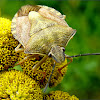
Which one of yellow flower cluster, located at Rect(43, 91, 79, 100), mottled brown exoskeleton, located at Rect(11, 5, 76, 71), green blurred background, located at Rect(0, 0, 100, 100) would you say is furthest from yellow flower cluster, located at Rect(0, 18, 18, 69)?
green blurred background, located at Rect(0, 0, 100, 100)

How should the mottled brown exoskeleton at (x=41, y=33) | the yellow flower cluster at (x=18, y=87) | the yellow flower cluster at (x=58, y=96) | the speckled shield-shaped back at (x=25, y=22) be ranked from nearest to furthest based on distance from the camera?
the yellow flower cluster at (x=18, y=87), the mottled brown exoskeleton at (x=41, y=33), the yellow flower cluster at (x=58, y=96), the speckled shield-shaped back at (x=25, y=22)

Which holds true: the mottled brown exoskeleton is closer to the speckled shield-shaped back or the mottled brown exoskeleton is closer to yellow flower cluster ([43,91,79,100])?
the speckled shield-shaped back

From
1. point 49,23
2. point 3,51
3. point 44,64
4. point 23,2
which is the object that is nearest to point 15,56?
point 3,51

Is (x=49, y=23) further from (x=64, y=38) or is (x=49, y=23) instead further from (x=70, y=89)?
(x=70, y=89)

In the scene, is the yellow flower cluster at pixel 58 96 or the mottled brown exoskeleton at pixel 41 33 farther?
the yellow flower cluster at pixel 58 96

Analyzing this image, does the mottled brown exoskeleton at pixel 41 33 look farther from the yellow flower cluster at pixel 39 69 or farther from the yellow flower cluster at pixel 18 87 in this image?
the yellow flower cluster at pixel 18 87

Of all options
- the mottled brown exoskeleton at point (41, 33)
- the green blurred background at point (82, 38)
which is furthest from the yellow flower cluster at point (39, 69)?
the green blurred background at point (82, 38)

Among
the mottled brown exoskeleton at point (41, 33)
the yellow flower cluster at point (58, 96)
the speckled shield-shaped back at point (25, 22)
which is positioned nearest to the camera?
the mottled brown exoskeleton at point (41, 33)
